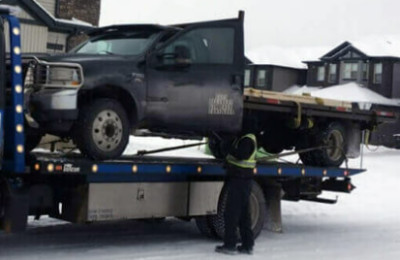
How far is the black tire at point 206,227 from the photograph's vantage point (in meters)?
9.41

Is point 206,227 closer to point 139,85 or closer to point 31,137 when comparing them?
point 139,85

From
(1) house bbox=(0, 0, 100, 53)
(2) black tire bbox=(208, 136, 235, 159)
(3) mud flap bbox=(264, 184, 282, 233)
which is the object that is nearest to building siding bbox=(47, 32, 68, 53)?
(1) house bbox=(0, 0, 100, 53)

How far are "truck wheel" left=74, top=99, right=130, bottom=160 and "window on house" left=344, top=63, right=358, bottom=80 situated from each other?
39103mm

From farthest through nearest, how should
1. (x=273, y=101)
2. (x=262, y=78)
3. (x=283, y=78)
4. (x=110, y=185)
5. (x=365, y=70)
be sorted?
1. (x=283, y=78)
2. (x=262, y=78)
3. (x=365, y=70)
4. (x=273, y=101)
5. (x=110, y=185)

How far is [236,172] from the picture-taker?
8602 millimetres

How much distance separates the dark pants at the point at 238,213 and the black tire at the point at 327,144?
2621 mm

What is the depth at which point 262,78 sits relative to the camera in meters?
49.2

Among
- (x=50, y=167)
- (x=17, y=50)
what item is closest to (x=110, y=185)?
(x=50, y=167)

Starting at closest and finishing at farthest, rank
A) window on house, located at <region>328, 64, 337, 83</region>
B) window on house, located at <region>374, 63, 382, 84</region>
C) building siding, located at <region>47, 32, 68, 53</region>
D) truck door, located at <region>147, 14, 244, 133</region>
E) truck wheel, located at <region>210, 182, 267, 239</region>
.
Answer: truck door, located at <region>147, 14, 244, 133</region>, truck wheel, located at <region>210, 182, 267, 239</region>, building siding, located at <region>47, 32, 68, 53</region>, window on house, located at <region>374, 63, 382, 84</region>, window on house, located at <region>328, 64, 337, 83</region>

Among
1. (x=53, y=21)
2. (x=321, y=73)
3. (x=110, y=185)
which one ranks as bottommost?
(x=110, y=185)

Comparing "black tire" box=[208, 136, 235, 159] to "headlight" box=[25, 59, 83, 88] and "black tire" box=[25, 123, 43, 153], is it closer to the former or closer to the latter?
"black tire" box=[25, 123, 43, 153]

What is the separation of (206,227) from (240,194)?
1.13 m

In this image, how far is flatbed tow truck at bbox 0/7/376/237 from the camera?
278 inches

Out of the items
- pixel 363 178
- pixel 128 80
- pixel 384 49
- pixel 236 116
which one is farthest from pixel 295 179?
pixel 384 49
